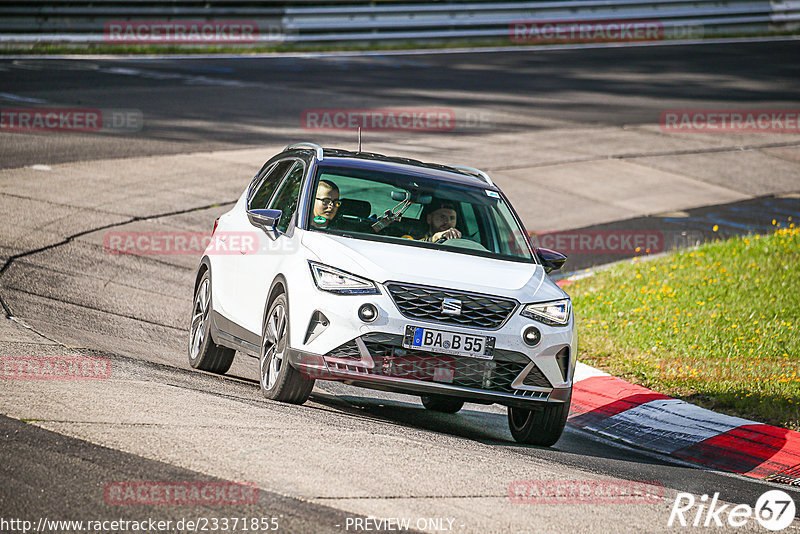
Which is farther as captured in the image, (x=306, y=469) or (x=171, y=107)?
(x=171, y=107)

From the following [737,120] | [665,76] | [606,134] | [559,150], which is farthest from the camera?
[665,76]

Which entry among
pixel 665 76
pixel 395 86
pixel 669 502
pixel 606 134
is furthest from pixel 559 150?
pixel 669 502

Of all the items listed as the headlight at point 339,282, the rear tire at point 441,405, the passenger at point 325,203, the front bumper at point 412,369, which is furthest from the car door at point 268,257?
the rear tire at point 441,405

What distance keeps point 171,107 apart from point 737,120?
43.5 feet

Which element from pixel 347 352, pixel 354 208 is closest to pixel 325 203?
pixel 354 208

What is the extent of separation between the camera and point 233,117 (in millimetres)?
21891

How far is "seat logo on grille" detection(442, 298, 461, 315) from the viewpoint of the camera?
6.98 metres

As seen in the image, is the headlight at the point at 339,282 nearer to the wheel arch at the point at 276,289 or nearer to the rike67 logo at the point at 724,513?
A: the wheel arch at the point at 276,289

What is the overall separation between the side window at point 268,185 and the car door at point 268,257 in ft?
0.60

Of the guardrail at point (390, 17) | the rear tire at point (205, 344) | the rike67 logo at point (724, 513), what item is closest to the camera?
the rike67 logo at point (724, 513)

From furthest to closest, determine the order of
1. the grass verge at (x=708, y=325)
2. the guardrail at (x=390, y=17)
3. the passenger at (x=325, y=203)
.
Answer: the guardrail at (x=390, y=17)
the grass verge at (x=708, y=325)
the passenger at (x=325, y=203)

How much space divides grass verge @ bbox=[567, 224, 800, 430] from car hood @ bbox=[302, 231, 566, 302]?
2.60 metres

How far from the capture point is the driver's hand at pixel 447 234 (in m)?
8.14

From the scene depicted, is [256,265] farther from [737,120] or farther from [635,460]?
[737,120]
